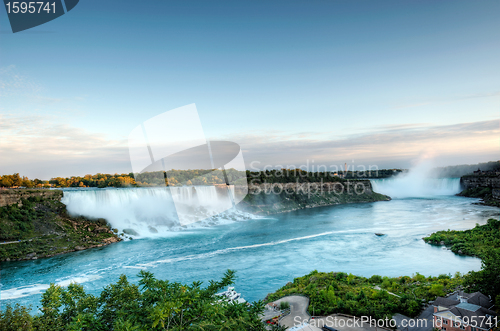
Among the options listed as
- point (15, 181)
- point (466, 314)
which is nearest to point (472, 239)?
point (466, 314)

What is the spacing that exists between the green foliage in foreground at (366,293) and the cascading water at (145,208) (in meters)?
13.5

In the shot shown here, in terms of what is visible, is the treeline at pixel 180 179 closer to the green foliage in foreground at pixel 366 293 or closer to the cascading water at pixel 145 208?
the cascading water at pixel 145 208

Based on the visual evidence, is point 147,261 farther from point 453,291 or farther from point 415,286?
point 453,291

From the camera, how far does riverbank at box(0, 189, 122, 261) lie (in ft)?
46.8

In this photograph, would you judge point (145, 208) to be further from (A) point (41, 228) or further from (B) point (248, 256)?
(B) point (248, 256)

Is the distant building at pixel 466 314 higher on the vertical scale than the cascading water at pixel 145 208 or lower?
lower

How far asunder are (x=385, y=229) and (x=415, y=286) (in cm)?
1222

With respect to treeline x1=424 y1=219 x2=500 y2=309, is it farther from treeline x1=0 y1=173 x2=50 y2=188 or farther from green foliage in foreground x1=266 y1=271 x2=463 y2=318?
treeline x1=0 y1=173 x2=50 y2=188

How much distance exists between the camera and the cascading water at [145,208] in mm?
18891

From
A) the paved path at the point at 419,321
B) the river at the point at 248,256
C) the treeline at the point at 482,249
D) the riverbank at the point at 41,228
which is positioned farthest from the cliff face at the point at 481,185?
the riverbank at the point at 41,228

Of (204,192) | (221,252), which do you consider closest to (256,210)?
(204,192)

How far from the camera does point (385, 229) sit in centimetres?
2025

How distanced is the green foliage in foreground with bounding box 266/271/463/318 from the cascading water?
13.5 meters

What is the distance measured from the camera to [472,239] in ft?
48.0
